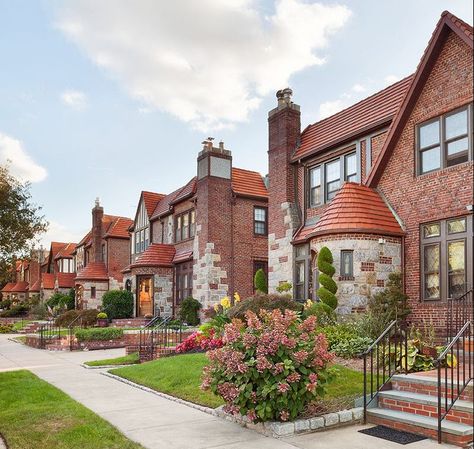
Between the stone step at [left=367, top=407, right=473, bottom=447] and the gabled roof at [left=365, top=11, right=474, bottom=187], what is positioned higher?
the gabled roof at [left=365, top=11, right=474, bottom=187]

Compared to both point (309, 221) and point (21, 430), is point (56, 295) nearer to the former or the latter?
point (309, 221)

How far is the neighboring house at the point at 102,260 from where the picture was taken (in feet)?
134

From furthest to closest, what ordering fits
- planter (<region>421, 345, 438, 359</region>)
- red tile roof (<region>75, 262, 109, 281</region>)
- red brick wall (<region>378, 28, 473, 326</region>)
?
red tile roof (<region>75, 262, 109, 281</region>) → red brick wall (<region>378, 28, 473, 326</region>) → planter (<region>421, 345, 438, 359</region>)

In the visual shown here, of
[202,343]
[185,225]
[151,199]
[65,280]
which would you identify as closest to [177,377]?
[202,343]

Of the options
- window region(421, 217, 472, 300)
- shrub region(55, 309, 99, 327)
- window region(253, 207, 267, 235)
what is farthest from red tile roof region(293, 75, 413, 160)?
shrub region(55, 309, 99, 327)

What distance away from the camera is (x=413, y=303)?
48.8 feet

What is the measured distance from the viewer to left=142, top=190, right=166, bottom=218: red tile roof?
119 feet

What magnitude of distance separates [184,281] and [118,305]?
5522 millimetres

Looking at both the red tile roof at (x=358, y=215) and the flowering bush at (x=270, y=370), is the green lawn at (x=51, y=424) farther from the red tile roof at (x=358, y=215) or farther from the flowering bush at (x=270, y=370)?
the red tile roof at (x=358, y=215)

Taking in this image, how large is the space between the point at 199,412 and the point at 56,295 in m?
41.7

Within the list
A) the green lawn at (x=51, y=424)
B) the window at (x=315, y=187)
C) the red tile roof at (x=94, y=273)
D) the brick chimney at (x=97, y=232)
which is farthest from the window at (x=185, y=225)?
the green lawn at (x=51, y=424)

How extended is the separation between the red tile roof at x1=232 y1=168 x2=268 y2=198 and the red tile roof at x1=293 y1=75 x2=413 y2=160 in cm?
669

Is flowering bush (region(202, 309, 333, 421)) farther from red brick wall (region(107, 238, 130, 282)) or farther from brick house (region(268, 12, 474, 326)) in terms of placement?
red brick wall (region(107, 238, 130, 282))

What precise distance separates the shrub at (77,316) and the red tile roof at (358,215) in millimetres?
17452
